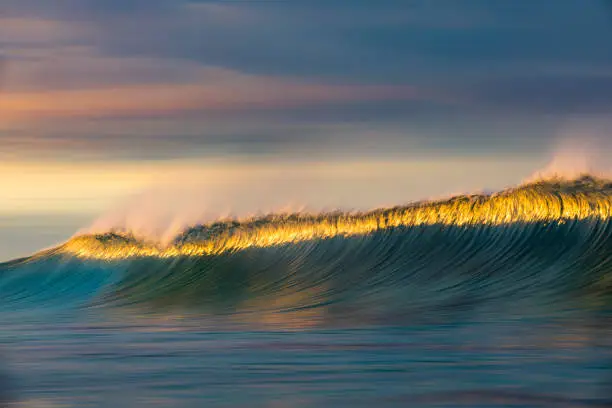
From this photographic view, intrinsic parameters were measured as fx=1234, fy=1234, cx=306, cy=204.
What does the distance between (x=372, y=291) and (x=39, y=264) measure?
15.4m

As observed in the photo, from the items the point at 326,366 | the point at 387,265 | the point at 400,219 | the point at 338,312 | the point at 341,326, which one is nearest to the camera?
the point at 326,366

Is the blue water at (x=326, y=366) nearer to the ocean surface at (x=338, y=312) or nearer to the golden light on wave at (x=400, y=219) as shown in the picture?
the ocean surface at (x=338, y=312)

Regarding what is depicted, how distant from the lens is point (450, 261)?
18.5 metres

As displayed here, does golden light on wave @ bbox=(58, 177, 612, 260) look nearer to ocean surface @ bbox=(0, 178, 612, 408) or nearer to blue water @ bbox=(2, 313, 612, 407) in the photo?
ocean surface @ bbox=(0, 178, 612, 408)

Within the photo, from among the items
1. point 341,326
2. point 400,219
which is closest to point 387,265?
point 400,219

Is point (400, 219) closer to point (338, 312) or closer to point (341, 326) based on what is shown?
point (338, 312)

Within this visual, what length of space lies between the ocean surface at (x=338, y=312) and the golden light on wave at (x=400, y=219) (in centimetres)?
3

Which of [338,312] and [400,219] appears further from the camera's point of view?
[400,219]

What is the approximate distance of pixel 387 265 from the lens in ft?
63.8

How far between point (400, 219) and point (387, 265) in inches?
77.7

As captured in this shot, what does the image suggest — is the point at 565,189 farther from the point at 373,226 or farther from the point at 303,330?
the point at 303,330

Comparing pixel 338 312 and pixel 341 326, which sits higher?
pixel 338 312

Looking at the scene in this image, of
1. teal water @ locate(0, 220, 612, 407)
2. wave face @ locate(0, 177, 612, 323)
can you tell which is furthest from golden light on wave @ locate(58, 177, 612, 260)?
teal water @ locate(0, 220, 612, 407)

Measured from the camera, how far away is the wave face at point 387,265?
617 inches
